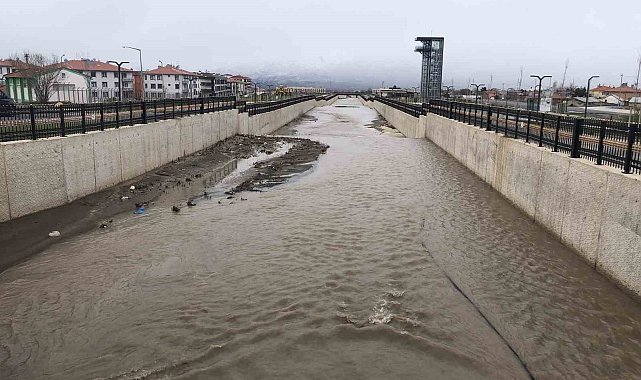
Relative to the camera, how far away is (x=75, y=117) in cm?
1596

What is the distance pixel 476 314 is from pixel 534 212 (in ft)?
21.1

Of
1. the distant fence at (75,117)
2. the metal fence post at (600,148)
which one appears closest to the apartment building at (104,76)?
the distant fence at (75,117)

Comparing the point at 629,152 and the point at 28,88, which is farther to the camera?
the point at 28,88

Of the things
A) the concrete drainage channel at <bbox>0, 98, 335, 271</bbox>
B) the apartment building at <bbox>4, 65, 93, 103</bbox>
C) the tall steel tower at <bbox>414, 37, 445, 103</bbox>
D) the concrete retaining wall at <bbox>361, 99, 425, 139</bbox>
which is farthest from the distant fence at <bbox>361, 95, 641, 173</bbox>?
the tall steel tower at <bbox>414, 37, 445, 103</bbox>

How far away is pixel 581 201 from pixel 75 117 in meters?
14.0

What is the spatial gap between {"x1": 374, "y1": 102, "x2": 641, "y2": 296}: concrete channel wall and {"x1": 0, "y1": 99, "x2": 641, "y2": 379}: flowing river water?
398 millimetres

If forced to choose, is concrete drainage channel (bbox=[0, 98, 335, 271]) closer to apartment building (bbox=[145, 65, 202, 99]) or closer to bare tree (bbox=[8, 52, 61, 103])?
bare tree (bbox=[8, 52, 61, 103])

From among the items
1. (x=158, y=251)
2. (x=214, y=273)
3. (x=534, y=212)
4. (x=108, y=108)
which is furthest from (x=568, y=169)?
(x=108, y=108)

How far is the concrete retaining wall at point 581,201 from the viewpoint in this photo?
8.87 metres

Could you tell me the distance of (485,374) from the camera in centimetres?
664

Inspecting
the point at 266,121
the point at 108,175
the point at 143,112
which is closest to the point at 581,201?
the point at 108,175

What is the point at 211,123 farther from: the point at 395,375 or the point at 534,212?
the point at 395,375

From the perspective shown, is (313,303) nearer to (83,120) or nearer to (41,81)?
(83,120)

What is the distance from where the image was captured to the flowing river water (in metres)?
6.84
